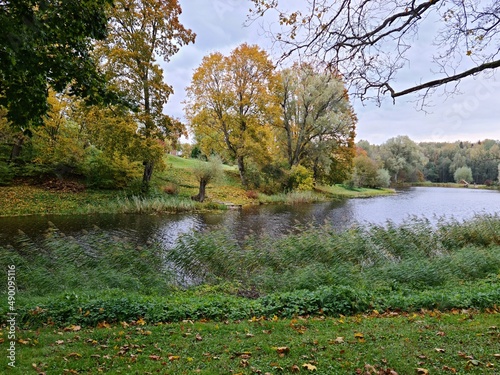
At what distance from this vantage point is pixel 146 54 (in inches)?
760

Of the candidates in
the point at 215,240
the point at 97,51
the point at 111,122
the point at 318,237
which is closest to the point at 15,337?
the point at 215,240

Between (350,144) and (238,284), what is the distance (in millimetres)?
33911

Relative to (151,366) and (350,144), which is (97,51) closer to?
(151,366)

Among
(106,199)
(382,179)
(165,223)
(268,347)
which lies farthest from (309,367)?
(382,179)

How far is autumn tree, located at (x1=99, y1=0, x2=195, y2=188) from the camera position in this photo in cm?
1881

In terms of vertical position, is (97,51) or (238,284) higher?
(97,51)

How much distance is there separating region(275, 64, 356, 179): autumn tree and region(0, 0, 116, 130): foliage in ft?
81.2

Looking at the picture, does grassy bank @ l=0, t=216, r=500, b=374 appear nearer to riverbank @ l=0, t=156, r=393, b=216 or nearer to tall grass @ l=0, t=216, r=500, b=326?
tall grass @ l=0, t=216, r=500, b=326

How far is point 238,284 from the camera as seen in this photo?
25.8 feet

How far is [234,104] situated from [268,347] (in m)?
27.3

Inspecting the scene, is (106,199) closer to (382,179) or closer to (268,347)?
(268,347)

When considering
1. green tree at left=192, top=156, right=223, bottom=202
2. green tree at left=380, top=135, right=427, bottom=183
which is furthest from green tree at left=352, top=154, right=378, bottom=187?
green tree at left=192, top=156, right=223, bottom=202

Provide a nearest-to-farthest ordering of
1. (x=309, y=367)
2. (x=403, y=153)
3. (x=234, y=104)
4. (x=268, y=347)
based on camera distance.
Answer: (x=309, y=367) < (x=268, y=347) < (x=234, y=104) < (x=403, y=153)

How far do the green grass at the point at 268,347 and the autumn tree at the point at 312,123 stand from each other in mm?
27206
